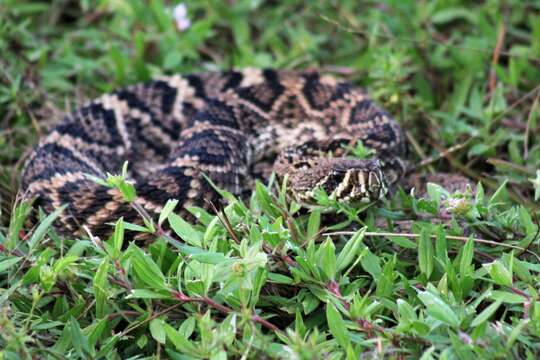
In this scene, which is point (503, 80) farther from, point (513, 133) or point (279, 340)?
point (279, 340)

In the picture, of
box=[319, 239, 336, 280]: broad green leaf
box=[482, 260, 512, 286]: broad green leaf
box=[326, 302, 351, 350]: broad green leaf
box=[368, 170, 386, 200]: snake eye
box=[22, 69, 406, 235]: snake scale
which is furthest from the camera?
box=[22, 69, 406, 235]: snake scale

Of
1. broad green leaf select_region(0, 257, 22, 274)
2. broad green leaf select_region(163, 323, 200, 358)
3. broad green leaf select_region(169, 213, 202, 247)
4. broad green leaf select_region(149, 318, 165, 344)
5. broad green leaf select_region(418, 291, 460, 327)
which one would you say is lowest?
broad green leaf select_region(418, 291, 460, 327)

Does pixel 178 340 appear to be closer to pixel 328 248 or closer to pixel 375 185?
pixel 328 248

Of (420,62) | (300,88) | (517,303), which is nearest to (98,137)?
(300,88)

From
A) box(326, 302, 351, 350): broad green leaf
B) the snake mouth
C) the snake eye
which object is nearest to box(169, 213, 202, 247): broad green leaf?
box(326, 302, 351, 350): broad green leaf

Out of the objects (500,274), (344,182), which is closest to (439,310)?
(500,274)

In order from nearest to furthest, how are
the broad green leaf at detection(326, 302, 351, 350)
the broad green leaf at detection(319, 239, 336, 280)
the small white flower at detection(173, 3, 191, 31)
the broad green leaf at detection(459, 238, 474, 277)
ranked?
1. the broad green leaf at detection(326, 302, 351, 350)
2. the broad green leaf at detection(319, 239, 336, 280)
3. the broad green leaf at detection(459, 238, 474, 277)
4. the small white flower at detection(173, 3, 191, 31)

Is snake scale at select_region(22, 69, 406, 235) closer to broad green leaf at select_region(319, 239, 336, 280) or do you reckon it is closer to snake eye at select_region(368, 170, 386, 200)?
snake eye at select_region(368, 170, 386, 200)
